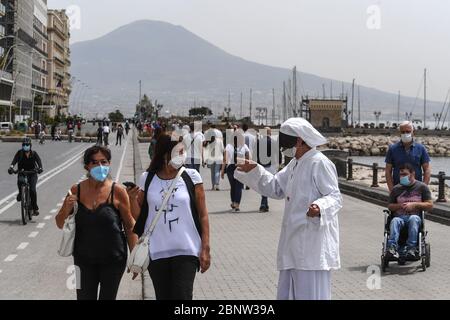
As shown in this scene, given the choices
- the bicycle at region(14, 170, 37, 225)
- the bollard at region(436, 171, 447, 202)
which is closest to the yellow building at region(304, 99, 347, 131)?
the bollard at region(436, 171, 447, 202)

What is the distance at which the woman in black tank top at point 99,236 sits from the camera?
6258mm

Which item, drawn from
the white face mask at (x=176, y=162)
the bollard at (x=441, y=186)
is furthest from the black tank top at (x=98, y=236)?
the bollard at (x=441, y=186)

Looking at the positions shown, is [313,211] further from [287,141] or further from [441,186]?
[441,186]

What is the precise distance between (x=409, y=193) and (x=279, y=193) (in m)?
4.95

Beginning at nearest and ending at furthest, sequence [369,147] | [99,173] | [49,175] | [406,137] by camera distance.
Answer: [99,173] → [406,137] → [49,175] → [369,147]

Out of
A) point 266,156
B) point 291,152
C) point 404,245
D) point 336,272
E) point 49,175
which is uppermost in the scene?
point 291,152

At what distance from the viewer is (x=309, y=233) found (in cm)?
571

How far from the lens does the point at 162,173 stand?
6.18 meters

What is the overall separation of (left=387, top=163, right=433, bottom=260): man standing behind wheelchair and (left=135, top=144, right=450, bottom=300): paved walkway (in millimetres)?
279

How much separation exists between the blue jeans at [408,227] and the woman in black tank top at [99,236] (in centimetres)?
484

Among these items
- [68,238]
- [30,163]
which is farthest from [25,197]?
[68,238]

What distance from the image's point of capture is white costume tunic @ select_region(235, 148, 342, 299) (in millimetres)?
5680

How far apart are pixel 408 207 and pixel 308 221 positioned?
514 cm

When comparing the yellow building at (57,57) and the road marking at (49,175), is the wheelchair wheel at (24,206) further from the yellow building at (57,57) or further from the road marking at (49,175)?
the yellow building at (57,57)
